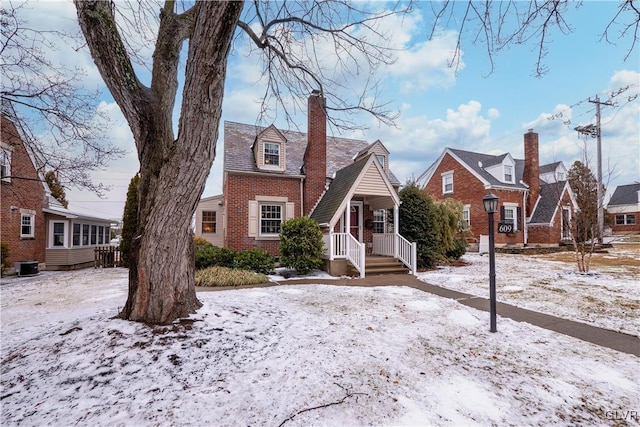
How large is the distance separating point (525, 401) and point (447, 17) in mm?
4673

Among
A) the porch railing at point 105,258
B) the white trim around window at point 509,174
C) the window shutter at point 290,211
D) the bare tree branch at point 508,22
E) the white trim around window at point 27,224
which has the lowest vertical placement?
the porch railing at point 105,258

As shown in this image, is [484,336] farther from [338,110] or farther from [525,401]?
[338,110]

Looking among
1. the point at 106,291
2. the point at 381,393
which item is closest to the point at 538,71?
the point at 381,393

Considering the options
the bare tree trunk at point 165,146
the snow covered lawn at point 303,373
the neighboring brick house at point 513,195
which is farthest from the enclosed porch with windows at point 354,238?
the neighboring brick house at point 513,195

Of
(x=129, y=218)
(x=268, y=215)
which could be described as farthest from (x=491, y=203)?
(x=129, y=218)

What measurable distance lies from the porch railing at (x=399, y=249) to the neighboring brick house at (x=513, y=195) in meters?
11.4

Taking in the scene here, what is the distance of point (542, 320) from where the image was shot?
205 inches

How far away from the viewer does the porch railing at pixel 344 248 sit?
10.2 m

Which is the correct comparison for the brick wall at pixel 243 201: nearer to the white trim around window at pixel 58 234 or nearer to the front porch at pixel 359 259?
the front porch at pixel 359 259

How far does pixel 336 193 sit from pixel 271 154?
3686 mm

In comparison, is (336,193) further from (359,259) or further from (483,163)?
(483,163)

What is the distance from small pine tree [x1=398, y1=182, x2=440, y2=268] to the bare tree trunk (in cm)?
959

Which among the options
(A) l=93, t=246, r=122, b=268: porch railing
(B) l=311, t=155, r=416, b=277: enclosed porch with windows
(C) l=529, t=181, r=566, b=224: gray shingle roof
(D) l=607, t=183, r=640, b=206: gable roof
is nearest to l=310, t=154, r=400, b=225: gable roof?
(B) l=311, t=155, r=416, b=277: enclosed porch with windows

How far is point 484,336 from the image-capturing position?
443cm
